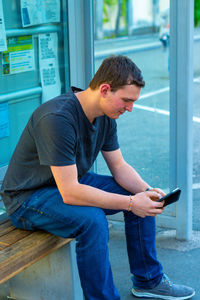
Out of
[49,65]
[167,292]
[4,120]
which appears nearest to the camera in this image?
[167,292]

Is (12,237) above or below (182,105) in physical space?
below

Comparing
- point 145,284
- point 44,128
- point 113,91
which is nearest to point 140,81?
point 113,91

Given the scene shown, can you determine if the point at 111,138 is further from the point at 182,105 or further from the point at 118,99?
the point at 182,105

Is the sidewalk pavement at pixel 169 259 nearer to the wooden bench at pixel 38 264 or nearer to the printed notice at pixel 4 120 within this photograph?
the wooden bench at pixel 38 264

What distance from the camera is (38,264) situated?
117 inches

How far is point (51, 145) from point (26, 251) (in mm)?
547

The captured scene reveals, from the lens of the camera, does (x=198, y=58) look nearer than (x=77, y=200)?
No

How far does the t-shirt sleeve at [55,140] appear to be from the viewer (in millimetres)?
2506

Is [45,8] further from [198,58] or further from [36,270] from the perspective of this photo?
[198,58]

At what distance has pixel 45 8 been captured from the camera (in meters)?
3.63

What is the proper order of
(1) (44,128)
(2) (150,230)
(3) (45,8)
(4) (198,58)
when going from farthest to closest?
(4) (198,58)
(3) (45,8)
(2) (150,230)
(1) (44,128)

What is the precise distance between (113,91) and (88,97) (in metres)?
0.16

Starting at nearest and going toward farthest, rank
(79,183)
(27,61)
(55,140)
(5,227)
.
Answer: (55,140)
(79,183)
(5,227)
(27,61)

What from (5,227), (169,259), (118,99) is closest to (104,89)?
(118,99)
